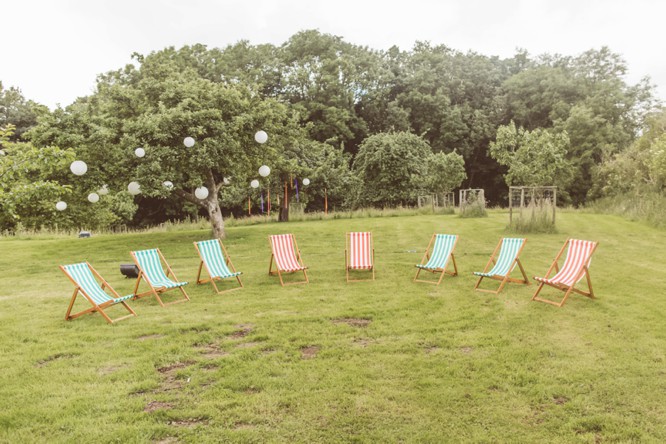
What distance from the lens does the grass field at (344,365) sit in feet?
11.3

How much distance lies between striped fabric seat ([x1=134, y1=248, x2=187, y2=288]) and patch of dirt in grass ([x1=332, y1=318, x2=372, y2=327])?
271 centimetres

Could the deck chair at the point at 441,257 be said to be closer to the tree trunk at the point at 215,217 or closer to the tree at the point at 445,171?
the tree trunk at the point at 215,217

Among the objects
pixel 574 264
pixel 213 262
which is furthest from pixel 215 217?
pixel 574 264

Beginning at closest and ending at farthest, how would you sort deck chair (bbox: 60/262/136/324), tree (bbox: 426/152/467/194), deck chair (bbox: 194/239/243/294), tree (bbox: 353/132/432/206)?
deck chair (bbox: 60/262/136/324) < deck chair (bbox: 194/239/243/294) < tree (bbox: 426/152/467/194) < tree (bbox: 353/132/432/206)

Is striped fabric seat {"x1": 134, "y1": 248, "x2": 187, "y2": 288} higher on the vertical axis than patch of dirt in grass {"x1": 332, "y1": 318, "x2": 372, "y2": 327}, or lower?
higher

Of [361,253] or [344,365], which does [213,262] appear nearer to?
[361,253]

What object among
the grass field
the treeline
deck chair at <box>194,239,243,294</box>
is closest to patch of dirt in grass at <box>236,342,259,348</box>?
the grass field

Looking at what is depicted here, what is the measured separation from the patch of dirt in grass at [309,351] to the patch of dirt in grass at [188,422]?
1.41 metres

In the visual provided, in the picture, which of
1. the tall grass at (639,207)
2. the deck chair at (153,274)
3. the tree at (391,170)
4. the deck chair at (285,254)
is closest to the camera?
the deck chair at (153,274)

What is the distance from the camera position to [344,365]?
14.8ft

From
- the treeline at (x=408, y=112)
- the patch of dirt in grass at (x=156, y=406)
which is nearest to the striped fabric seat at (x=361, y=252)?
the patch of dirt in grass at (x=156, y=406)

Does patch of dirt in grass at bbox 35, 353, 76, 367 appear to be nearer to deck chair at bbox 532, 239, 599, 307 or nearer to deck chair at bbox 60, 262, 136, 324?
deck chair at bbox 60, 262, 136, 324

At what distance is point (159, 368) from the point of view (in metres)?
4.58

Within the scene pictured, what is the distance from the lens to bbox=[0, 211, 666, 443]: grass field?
3.44m
